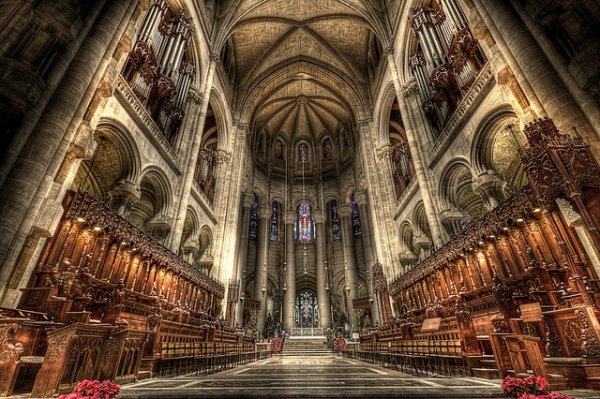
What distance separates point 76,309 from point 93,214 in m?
2.53

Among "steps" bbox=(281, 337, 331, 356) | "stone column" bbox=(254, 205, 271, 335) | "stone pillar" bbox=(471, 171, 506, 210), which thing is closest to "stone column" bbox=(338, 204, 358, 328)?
"steps" bbox=(281, 337, 331, 356)

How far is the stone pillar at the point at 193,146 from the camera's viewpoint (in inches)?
472

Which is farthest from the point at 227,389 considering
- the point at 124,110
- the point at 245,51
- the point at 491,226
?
the point at 245,51

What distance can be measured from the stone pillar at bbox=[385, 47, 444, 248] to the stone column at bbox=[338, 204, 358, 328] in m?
10.8

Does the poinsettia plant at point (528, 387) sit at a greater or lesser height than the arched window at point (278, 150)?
lesser

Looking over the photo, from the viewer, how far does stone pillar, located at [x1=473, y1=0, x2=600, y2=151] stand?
17.9ft

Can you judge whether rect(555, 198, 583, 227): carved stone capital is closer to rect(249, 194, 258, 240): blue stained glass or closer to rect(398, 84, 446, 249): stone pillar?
rect(398, 84, 446, 249): stone pillar

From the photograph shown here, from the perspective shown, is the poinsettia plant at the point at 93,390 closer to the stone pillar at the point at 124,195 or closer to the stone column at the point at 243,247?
the stone pillar at the point at 124,195

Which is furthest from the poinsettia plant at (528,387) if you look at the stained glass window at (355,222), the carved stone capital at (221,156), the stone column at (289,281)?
the stained glass window at (355,222)

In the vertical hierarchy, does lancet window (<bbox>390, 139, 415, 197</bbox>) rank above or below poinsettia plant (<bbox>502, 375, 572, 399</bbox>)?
above

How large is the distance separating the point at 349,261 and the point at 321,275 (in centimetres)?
258

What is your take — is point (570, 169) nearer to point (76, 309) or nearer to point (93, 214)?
point (76, 309)

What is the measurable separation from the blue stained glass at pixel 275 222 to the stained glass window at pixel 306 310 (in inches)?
236

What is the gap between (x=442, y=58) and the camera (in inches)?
498
